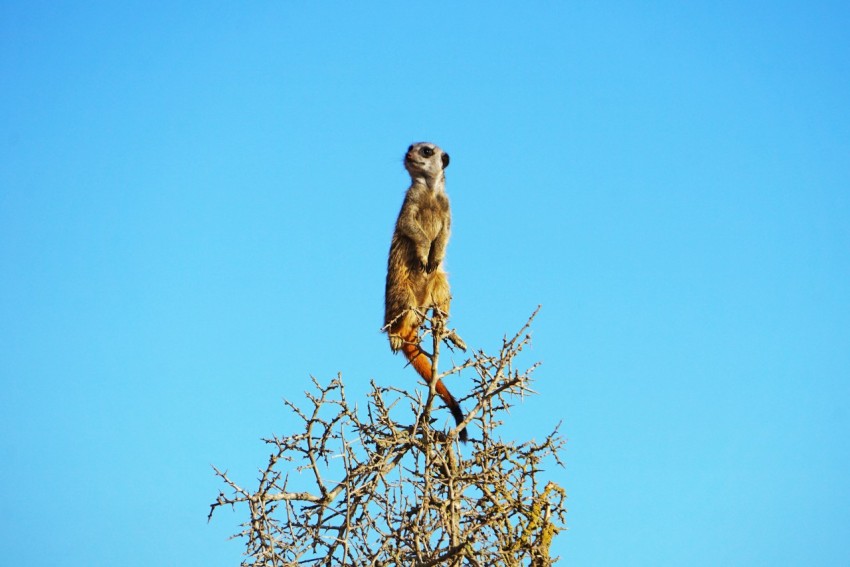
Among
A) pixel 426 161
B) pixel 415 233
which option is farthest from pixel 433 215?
pixel 426 161

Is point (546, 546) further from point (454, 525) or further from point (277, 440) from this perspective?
point (277, 440)

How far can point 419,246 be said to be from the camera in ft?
24.4

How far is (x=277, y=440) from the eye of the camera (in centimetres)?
453

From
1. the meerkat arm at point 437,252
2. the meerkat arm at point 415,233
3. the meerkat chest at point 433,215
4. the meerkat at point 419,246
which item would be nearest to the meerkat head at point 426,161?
the meerkat at point 419,246

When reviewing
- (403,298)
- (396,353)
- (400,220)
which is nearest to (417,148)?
(400,220)

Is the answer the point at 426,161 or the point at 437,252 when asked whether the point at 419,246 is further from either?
the point at 426,161

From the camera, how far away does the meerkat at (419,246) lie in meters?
7.18

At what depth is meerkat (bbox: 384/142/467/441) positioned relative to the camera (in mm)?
7184

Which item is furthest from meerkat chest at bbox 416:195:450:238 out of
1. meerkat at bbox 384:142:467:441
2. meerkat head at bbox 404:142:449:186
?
meerkat head at bbox 404:142:449:186

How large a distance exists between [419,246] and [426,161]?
2.72 ft

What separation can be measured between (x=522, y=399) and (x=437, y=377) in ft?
1.48

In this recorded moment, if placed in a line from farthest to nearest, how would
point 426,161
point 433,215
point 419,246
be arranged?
point 426,161 < point 433,215 < point 419,246

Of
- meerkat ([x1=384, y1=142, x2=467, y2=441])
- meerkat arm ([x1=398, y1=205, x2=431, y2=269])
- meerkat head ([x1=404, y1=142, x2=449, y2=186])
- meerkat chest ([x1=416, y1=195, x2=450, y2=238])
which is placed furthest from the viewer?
meerkat head ([x1=404, y1=142, x2=449, y2=186])

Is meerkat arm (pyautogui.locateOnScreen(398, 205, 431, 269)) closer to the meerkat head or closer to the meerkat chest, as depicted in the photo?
the meerkat chest
